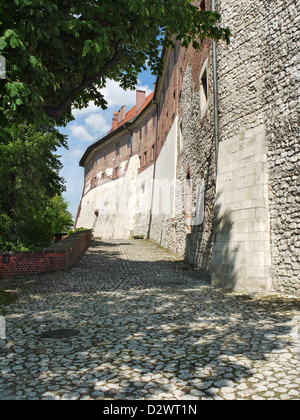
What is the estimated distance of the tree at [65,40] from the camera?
614 centimetres

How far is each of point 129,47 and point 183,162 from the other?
822 centimetres

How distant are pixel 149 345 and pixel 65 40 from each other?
21.6 feet

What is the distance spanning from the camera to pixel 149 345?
4.20 m

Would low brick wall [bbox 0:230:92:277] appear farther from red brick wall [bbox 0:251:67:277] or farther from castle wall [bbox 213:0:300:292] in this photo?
castle wall [bbox 213:0:300:292]

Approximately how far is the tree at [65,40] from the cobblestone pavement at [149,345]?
3784 mm

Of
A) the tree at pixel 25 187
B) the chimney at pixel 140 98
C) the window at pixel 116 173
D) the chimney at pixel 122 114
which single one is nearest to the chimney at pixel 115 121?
the chimney at pixel 122 114

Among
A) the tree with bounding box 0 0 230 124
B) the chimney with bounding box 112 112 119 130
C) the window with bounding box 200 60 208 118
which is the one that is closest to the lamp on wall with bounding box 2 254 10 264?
the tree with bounding box 0 0 230 124

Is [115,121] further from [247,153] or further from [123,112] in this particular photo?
[247,153]

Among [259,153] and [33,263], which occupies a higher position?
[259,153]

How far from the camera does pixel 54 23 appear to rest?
6449 millimetres

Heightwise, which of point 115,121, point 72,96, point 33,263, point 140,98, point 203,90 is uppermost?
point 140,98

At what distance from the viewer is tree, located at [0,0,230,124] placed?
6.14 metres

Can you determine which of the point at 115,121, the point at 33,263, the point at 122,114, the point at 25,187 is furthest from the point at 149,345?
the point at 115,121

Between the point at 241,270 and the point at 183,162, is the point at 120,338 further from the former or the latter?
the point at 183,162
